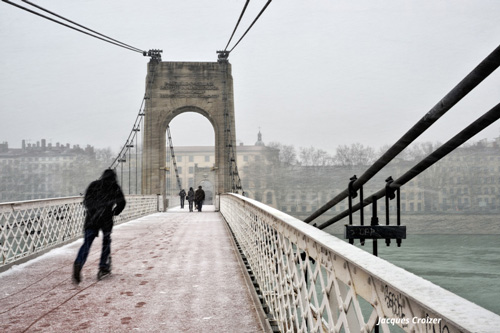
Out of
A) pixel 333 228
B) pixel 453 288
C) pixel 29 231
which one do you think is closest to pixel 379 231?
pixel 29 231

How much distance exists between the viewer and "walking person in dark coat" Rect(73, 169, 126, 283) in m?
4.77

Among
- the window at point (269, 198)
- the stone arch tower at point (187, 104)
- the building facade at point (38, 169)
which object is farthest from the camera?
the window at point (269, 198)

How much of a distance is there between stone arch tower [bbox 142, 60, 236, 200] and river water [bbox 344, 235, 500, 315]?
777 inches

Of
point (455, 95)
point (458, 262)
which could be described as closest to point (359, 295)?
point (455, 95)

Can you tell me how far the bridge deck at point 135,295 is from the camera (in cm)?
316

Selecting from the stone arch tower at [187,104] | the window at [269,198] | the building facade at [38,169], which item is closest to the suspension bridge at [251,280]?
the stone arch tower at [187,104]

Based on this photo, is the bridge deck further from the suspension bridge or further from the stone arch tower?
the stone arch tower

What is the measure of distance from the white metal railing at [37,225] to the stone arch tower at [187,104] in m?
12.5

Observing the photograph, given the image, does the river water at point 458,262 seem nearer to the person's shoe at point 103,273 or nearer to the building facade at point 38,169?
the person's shoe at point 103,273

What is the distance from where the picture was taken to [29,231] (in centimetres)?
666

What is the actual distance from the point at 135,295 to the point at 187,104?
717 inches

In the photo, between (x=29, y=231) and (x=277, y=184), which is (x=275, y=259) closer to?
(x=29, y=231)

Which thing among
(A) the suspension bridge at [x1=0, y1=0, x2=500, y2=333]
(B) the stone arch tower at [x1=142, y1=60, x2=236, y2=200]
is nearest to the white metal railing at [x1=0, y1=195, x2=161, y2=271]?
(A) the suspension bridge at [x1=0, y1=0, x2=500, y2=333]

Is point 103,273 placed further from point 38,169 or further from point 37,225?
point 38,169
